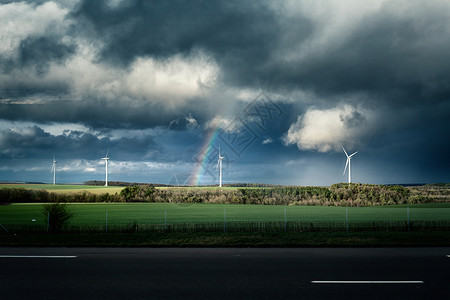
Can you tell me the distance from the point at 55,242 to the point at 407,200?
70769mm

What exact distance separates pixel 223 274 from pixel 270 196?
223 feet

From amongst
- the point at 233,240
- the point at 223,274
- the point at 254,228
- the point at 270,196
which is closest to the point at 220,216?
the point at 254,228

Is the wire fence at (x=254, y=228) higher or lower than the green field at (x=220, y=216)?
higher

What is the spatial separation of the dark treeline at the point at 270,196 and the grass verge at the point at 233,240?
49527 mm

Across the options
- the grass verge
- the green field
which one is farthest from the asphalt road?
the green field

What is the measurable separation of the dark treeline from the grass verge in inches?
1950

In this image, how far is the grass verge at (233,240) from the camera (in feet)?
60.1

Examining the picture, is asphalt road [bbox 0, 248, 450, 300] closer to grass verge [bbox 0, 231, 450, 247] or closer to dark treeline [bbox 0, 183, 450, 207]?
grass verge [bbox 0, 231, 450, 247]

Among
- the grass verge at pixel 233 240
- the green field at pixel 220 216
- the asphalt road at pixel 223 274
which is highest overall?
the asphalt road at pixel 223 274

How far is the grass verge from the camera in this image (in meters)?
18.3

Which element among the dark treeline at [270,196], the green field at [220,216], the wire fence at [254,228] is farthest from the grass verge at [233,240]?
the dark treeline at [270,196]

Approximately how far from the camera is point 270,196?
78.0 metres

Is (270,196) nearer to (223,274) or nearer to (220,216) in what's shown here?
(220,216)

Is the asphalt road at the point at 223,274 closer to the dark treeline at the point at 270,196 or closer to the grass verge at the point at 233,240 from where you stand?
the grass verge at the point at 233,240
